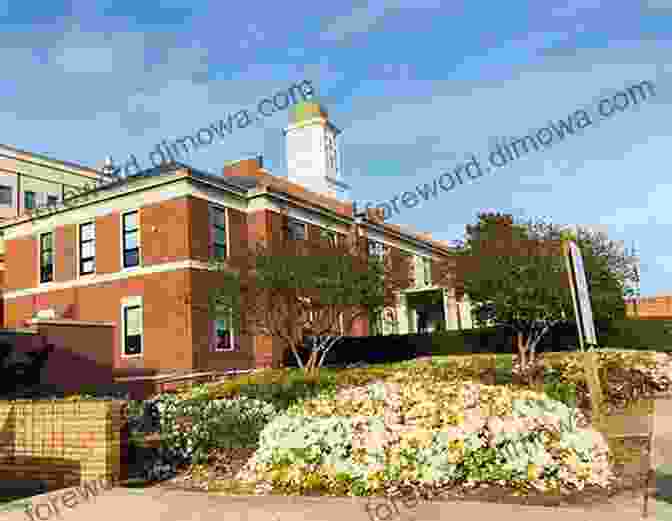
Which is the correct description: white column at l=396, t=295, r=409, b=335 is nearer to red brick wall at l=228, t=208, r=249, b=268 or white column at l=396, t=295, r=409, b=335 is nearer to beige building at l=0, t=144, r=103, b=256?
red brick wall at l=228, t=208, r=249, b=268

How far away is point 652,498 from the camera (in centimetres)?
590

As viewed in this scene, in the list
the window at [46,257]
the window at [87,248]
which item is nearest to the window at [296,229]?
the window at [87,248]

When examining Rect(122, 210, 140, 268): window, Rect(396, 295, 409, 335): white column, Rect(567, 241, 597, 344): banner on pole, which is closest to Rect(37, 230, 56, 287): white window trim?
Rect(122, 210, 140, 268): window

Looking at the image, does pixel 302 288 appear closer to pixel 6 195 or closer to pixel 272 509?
pixel 272 509

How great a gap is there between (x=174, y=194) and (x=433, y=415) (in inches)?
812

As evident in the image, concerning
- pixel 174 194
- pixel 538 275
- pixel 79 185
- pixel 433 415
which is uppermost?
pixel 79 185

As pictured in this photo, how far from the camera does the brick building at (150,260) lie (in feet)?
83.6

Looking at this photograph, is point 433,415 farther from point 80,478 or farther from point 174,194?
point 174,194

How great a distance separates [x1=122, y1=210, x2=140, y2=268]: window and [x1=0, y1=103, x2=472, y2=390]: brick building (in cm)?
4

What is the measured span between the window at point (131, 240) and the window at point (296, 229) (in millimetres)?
6378

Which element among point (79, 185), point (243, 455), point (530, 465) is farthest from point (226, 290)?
point (79, 185)

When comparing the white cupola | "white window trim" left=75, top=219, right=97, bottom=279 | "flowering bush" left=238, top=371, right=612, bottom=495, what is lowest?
"flowering bush" left=238, top=371, right=612, bottom=495

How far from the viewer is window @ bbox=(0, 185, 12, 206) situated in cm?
4766

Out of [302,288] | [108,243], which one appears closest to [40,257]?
[108,243]
